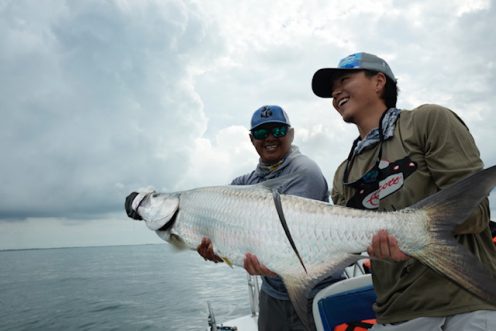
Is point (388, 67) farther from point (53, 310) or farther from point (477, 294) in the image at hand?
point (53, 310)

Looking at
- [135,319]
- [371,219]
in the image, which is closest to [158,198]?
[371,219]

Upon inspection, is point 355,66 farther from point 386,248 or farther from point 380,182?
point 386,248

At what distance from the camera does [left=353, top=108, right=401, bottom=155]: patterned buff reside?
8.60 ft

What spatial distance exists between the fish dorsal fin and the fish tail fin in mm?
610

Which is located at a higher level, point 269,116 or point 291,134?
point 269,116

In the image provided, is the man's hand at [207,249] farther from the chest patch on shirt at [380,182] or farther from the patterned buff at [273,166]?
the chest patch on shirt at [380,182]

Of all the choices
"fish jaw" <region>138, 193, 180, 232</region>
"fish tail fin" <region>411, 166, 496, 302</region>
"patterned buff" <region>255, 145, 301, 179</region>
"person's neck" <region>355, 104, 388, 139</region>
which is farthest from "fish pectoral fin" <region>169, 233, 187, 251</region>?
"fish tail fin" <region>411, 166, 496, 302</region>

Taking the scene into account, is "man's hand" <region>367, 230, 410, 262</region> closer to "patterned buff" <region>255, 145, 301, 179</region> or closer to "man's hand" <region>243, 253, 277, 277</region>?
"man's hand" <region>243, 253, 277, 277</region>

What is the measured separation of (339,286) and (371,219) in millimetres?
1624

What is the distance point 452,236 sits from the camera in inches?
81.1

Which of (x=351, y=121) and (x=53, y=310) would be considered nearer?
(x=351, y=121)

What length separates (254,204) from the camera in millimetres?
3188

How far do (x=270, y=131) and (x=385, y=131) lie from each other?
1987 millimetres

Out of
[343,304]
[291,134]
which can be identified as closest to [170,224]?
[291,134]
